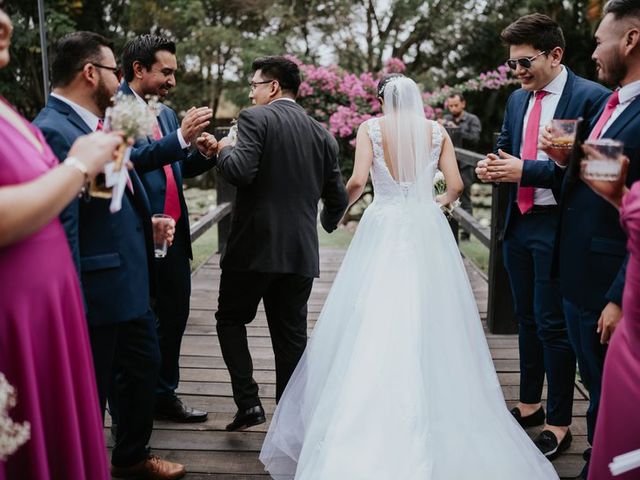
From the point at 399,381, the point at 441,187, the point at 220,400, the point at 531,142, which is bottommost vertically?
the point at 220,400

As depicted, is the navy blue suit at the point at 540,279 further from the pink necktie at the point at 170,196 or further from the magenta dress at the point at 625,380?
the pink necktie at the point at 170,196

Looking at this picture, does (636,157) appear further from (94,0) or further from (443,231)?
(94,0)

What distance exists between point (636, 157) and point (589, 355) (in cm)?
77

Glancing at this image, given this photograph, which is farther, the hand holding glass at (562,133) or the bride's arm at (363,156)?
the bride's arm at (363,156)

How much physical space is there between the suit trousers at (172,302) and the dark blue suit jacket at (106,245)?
701 mm

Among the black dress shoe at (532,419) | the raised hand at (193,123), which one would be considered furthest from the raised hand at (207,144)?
the black dress shoe at (532,419)

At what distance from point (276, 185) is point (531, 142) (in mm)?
1245

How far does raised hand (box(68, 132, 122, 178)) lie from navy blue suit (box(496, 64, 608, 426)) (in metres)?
1.87

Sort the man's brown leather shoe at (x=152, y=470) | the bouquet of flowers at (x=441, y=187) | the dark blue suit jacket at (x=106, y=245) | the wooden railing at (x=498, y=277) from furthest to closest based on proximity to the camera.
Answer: the wooden railing at (x=498, y=277) → the bouquet of flowers at (x=441, y=187) → the man's brown leather shoe at (x=152, y=470) → the dark blue suit jacket at (x=106, y=245)

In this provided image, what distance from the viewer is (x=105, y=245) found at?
236cm

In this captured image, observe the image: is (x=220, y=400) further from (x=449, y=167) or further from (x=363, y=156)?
(x=449, y=167)

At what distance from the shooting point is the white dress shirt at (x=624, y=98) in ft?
7.47

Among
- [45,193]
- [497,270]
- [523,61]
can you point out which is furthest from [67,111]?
[497,270]

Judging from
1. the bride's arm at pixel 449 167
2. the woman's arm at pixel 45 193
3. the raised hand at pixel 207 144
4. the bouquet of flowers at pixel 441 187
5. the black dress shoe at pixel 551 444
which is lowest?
the black dress shoe at pixel 551 444
